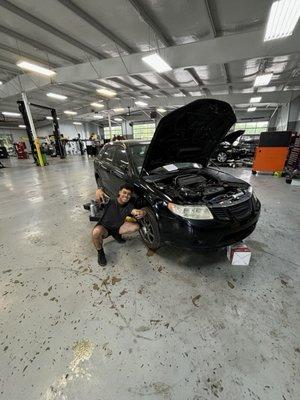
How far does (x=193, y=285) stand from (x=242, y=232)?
706 mm

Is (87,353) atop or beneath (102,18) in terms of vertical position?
beneath

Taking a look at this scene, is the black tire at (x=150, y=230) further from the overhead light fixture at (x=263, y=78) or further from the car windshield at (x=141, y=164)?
the overhead light fixture at (x=263, y=78)

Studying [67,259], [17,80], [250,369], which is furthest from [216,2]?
[17,80]

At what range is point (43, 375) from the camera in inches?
42.9

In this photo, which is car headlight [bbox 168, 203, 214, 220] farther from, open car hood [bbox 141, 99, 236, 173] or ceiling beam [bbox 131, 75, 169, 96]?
ceiling beam [bbox 131, 75, 169, 96]

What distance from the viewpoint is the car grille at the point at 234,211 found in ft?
5.57

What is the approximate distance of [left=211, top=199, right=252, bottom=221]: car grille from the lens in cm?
170

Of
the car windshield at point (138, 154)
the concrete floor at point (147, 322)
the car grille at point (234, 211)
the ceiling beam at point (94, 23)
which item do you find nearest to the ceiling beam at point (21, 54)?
the ceiling beam at point (94, 23)

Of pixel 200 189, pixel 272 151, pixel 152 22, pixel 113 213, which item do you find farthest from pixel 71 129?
pixel 200 189

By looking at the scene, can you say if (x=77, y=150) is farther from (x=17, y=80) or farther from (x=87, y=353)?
(x=87, y=353)

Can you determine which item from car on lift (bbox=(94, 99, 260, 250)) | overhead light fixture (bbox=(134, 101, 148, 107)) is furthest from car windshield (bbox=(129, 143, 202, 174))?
overhead light fixture (bbox=(134, 101, 148, 107))

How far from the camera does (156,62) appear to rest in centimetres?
520

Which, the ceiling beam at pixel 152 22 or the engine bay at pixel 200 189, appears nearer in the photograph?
the engine bay at pixel 200 189

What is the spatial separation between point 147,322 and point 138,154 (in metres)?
1.98
